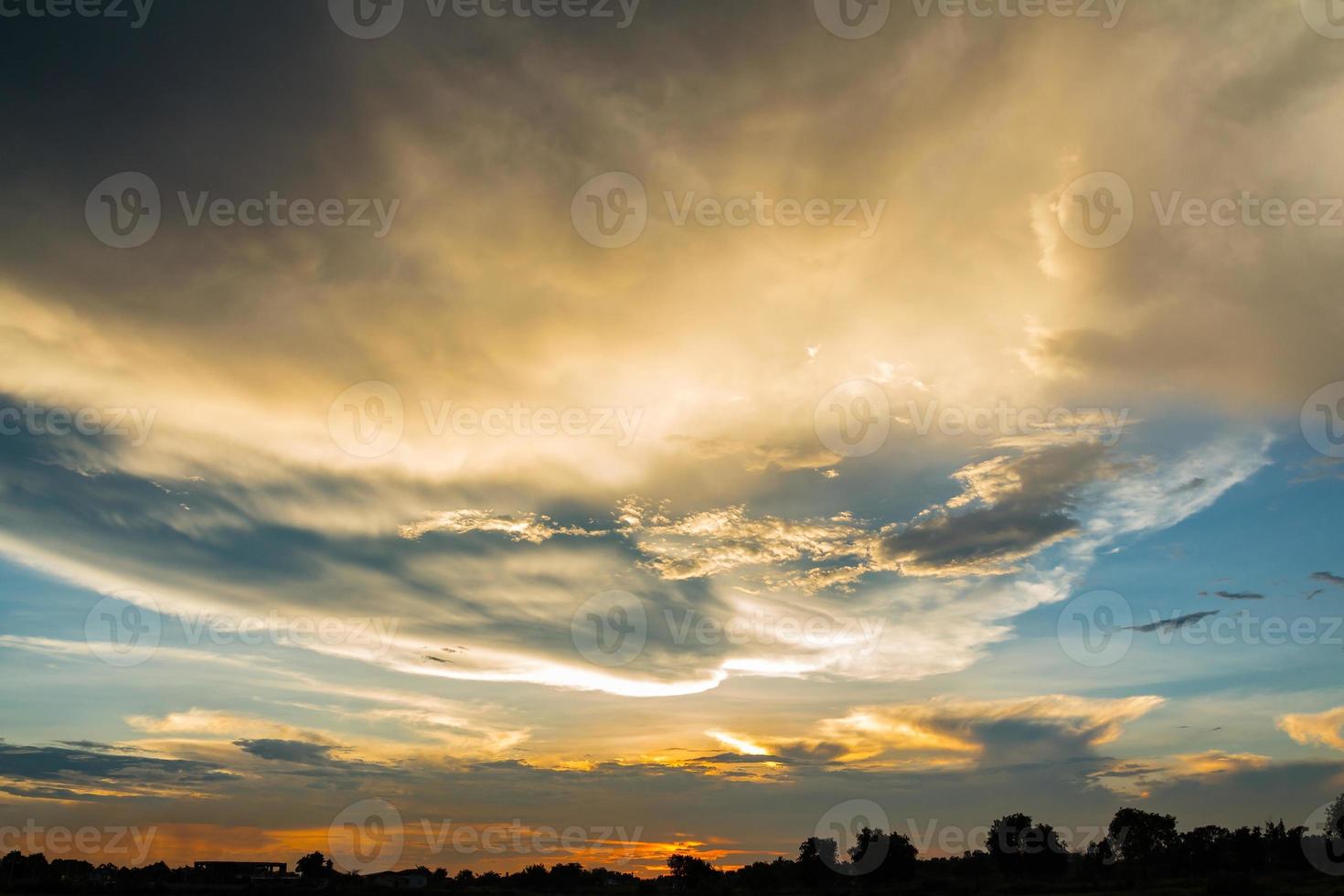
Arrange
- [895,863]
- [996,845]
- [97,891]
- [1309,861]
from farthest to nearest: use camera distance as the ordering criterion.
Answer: [996,845] < [895,863] < [1309,861] < [97,891]

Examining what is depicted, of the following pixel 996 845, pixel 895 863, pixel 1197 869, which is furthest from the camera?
pixel 996 845

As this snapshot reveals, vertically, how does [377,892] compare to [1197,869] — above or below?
below

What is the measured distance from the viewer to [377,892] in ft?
561

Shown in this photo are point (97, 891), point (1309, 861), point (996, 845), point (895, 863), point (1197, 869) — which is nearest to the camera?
point (97, 891)

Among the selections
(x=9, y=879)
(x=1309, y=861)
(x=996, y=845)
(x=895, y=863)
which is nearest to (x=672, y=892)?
(x=895, y=863)

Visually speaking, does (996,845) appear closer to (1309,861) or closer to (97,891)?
(1309,861)

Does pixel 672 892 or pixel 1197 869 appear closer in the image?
pixel 1197 869

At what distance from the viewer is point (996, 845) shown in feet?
649

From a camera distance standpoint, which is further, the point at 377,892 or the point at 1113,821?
the point at 1113,821

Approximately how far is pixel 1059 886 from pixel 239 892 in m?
151

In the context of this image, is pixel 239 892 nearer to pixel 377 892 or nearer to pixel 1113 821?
pixel 377 892

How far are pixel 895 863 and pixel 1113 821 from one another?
5296 centimetres

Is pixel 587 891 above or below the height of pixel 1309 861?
below

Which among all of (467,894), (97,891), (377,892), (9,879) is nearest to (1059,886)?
(467,894)
